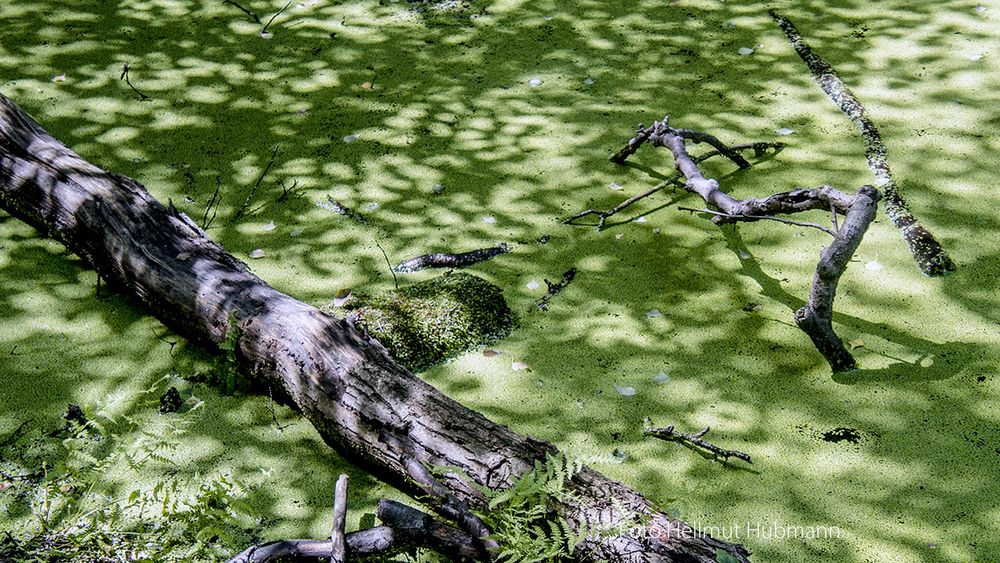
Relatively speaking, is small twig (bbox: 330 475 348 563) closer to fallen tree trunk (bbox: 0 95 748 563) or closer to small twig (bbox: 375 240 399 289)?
fallen tree trunk (bbox: 0 95 748 563)

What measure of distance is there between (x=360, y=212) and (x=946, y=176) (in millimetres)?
2127

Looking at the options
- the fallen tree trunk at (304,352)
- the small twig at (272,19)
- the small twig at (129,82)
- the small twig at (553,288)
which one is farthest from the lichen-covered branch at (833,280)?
the small twig at (272,19)

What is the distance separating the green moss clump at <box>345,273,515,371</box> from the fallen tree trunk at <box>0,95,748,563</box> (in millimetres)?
256

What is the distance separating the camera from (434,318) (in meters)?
2.63

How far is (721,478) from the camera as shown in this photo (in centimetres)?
213

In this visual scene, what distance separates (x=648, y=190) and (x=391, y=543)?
171 cm

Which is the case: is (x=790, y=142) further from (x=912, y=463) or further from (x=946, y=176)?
(x=912, y=463)

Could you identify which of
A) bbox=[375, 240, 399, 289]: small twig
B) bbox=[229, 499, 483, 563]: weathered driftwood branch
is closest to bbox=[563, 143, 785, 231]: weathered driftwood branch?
bbox=[375, 240, 399, 289]: small twig

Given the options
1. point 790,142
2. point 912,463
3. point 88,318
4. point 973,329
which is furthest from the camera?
point 790,142

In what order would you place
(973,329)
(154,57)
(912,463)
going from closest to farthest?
(912,463) → (973,329) → (154,57)

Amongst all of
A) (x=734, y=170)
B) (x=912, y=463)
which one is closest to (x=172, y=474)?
(x=912, y=463)

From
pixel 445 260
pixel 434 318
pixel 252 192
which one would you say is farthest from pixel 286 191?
pixel 434 318

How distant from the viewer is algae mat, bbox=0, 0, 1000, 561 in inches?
85.2

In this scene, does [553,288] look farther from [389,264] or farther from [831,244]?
[831,244]
